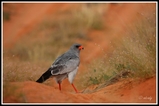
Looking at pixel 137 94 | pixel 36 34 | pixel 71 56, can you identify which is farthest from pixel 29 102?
pixel 36 34

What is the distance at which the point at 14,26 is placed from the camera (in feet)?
56.6

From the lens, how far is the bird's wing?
833cm

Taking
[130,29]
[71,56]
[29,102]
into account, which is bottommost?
[29,102]

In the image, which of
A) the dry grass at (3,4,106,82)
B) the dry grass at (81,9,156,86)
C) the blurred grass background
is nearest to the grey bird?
the blurred grass background

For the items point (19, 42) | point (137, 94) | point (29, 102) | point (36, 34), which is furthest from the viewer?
point (36, 34)

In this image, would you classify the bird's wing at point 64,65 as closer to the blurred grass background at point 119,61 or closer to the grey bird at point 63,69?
the grey bird at point 63,69

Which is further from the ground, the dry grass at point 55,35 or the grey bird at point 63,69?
the dry grass at point 55,35

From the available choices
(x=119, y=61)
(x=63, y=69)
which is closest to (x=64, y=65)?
(x=63, y=69)

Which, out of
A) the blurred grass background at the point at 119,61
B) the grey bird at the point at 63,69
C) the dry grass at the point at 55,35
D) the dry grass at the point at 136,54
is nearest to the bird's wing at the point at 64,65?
the grey bird at the point at 63,69

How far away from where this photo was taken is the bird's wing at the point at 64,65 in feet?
27.3

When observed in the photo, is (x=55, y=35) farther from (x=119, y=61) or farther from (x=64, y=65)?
(x=64, y=65)

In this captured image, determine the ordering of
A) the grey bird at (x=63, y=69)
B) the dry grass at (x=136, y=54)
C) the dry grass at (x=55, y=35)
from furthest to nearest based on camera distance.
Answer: the dry grass at (x=55, y=35) → the dry grass at (x=136, y=54) → the grey bird at (x=63, y=69)

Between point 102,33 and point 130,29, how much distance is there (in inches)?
322

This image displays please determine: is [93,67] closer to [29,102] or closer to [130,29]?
[130,29]
